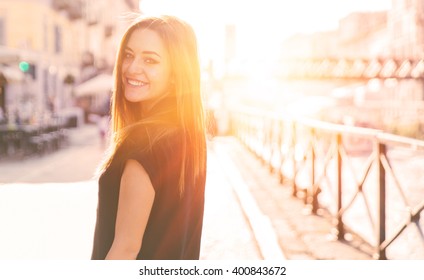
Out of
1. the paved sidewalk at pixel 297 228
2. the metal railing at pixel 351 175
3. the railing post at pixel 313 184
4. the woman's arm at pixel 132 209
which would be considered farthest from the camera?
the railing post at pixel 313 184

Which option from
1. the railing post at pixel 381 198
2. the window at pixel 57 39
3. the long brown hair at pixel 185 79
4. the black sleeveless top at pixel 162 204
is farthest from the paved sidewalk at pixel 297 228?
the window at pixel 57 39

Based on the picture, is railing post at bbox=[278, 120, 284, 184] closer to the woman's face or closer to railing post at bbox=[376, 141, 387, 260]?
railing post at bbox=[376, 141, 387, 260]

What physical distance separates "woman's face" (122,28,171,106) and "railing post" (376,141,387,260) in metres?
2.91

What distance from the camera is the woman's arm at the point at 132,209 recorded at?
163 centimetres

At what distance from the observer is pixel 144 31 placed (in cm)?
183

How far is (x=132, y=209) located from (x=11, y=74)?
15854 millimetres

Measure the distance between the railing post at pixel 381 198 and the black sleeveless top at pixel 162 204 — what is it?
2754 millimetres

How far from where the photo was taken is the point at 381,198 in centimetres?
448

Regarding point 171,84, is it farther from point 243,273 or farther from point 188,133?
point 243,273

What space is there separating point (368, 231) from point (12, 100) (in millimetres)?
19961

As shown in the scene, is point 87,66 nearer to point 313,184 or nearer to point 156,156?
point 313,184

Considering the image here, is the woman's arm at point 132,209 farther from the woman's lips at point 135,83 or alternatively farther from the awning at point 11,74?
the awning at point 11,74

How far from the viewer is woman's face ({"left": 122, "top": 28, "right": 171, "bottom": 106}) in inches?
71.8

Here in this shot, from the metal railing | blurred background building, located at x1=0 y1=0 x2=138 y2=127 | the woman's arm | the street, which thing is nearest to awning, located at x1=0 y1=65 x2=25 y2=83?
blurred background building, located at x1=0 y1=0 x2=138 y2=127
